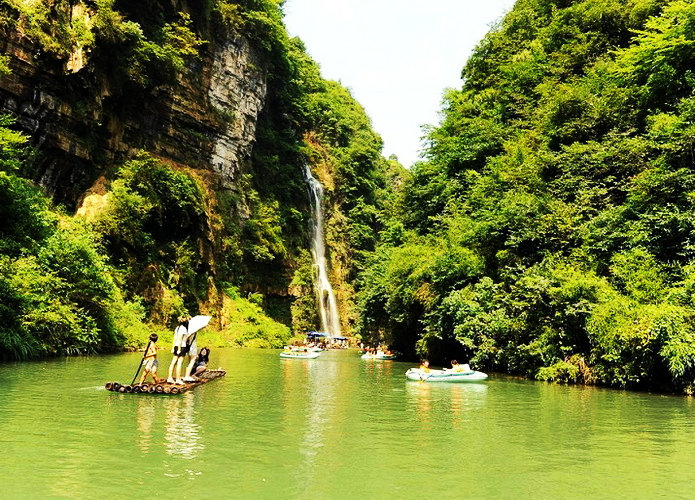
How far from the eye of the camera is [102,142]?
34500 mm

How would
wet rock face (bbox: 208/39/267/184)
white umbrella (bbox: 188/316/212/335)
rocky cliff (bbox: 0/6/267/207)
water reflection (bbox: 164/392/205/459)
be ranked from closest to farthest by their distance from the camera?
water reflection (bbox: 164/392/205/459), white umbrella (bbox: 188/316/212/335), rocky cliff (bbox: 0/6/267/207), wet rock face (bbox: 208/39/267/184)

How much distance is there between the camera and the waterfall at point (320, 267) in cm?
5453

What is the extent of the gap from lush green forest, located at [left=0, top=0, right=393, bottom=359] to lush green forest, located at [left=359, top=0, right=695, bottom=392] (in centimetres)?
1474

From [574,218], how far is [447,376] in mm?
7403

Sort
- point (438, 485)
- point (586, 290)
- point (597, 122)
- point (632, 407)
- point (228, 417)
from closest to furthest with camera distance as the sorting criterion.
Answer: point (438, 485) < point (228, 417) < point (632, 407) < point (586, 290) < point (597, 122)

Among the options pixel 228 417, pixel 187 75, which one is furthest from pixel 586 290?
pixel 187 75

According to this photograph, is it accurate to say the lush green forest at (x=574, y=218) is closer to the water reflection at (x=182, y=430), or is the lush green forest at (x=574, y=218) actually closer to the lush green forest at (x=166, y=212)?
the water reflection at (x=182, y=430)

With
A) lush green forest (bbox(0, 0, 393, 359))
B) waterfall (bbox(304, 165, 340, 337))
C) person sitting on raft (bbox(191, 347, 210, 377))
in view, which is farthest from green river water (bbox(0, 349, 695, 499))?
waterfall (bbox(304, 165, 340, 337))

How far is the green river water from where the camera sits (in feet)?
21.1

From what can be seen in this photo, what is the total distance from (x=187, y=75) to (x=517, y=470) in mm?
39574

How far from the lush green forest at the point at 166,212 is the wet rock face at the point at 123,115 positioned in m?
0.27

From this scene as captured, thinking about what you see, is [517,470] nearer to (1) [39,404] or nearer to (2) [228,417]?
(2) [228,417]

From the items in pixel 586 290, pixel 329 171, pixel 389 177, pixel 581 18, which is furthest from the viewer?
pixel 389 177

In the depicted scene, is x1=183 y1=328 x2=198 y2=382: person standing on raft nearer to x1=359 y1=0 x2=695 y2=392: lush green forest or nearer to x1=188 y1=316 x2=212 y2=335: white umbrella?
x1=188 y1=316 x2=212 y2=335: white umbrella
